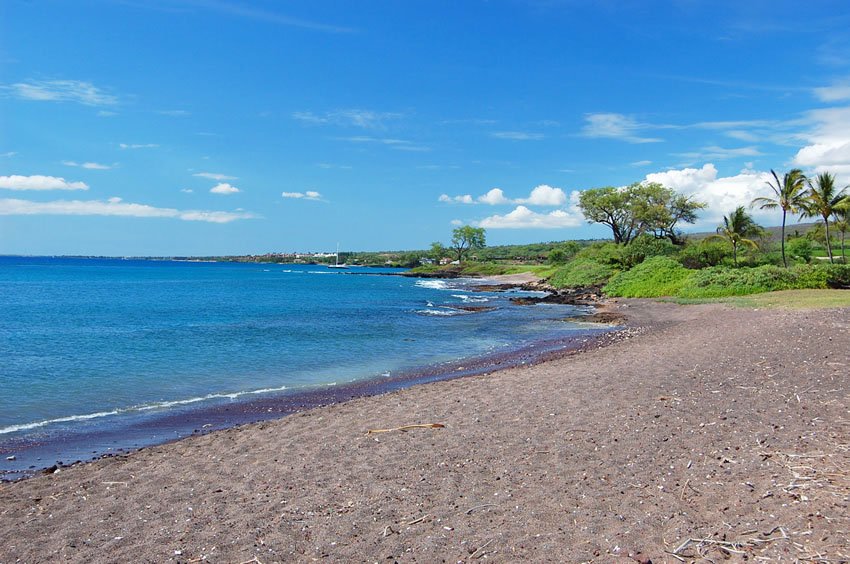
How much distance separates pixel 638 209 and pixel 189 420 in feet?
192

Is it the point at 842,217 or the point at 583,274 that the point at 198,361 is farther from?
the point at 842,217

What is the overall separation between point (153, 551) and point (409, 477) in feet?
10.5

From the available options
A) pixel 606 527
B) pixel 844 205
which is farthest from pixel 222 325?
pixel 844 205

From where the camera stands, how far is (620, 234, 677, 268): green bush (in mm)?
55469

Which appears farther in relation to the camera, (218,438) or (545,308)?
(545,308)

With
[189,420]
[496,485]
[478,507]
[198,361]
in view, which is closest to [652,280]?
[198,361]

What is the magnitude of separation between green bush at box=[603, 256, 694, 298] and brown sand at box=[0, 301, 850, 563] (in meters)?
33.5

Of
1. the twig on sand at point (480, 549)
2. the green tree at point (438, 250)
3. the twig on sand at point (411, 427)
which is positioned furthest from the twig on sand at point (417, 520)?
the green tree at point (438, 250)

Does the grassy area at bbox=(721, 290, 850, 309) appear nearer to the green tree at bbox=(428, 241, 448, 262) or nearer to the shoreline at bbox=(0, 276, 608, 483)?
the shoreline at bbox=(0, 276, 608, 483)

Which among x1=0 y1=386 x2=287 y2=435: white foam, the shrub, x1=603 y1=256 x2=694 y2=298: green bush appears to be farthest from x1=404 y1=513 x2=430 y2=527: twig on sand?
the shrub

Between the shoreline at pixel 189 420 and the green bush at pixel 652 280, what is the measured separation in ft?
93.1

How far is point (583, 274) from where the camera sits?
2376 inches

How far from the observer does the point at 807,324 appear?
1983cm

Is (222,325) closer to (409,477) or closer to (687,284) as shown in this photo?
(409,477)
